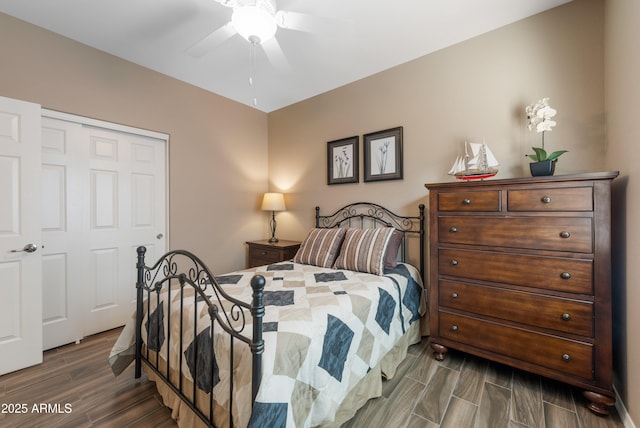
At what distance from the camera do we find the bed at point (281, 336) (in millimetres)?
1121

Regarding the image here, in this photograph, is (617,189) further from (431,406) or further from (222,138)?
(222,138)

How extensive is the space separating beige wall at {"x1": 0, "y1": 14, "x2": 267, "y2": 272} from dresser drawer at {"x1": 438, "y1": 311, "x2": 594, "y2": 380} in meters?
2.80

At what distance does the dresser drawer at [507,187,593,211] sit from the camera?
1.62 meters

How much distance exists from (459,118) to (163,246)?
341 centimetres

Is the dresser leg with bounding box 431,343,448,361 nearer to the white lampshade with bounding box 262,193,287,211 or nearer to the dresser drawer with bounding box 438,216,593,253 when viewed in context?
the dresser drawer with bounding box 438,216,593,253

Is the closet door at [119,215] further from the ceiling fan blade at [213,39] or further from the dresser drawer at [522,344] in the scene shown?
the dresser drawer at [522,344]

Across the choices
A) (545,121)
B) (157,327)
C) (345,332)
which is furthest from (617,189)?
(157,327)

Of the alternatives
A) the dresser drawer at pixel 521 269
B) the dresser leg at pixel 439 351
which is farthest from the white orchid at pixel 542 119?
the dresser leg at pixel 439 351

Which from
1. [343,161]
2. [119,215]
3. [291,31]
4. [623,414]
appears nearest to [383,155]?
[343,161]

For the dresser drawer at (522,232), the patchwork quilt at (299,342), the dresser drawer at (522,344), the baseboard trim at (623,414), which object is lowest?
the baseboard trim at (623,414)

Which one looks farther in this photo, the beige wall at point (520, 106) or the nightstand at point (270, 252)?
the nightstand at point (270, 252)

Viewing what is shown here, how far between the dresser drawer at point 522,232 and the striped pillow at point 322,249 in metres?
0.96

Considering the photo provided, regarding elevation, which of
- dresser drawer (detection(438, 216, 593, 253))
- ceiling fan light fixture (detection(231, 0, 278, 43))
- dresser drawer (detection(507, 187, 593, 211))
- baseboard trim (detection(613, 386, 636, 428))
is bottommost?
baseboard trim (detection(613, 386, 636, 428))

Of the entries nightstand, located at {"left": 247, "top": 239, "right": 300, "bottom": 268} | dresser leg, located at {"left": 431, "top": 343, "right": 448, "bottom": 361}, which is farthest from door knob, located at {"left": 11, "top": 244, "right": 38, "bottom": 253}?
dresser leg, located at {"left": 431, "top": 343, "right": 448, "bottom": 361}
